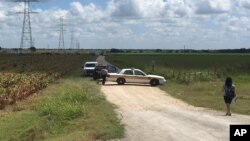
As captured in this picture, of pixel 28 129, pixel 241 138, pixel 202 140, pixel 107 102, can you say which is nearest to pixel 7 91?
pixel 107 102

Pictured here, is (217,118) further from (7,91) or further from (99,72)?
(99,72)

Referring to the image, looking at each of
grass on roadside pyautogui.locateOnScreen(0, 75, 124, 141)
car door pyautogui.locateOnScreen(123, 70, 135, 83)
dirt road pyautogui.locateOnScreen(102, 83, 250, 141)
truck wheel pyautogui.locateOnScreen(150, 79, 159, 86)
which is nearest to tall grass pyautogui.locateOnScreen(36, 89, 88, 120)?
grass on roadside pyautogui.locateOnScreen(0, 75, 124, 141)

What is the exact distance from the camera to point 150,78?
42062 mm

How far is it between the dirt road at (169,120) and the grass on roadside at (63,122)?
2.03ft

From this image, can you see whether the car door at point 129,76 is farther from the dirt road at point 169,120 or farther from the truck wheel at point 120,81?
the dirt road at point 169,120

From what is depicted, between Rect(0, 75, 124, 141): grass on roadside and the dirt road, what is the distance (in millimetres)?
618

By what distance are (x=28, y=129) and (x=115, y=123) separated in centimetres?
337

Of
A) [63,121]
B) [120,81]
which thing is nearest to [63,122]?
[63,121]

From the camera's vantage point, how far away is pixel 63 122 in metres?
20.4

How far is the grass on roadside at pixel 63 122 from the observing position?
17.7 m

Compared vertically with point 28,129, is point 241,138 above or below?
above

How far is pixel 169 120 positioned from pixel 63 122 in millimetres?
3923

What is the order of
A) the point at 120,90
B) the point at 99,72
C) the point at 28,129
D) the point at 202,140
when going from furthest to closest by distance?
the point at 99,72
the point at 120,90
the point at 28,129
the point at 202,140

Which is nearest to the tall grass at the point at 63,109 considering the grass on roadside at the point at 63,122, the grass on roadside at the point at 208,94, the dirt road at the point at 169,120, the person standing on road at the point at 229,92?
the grass on roadside at the point at 63,122
